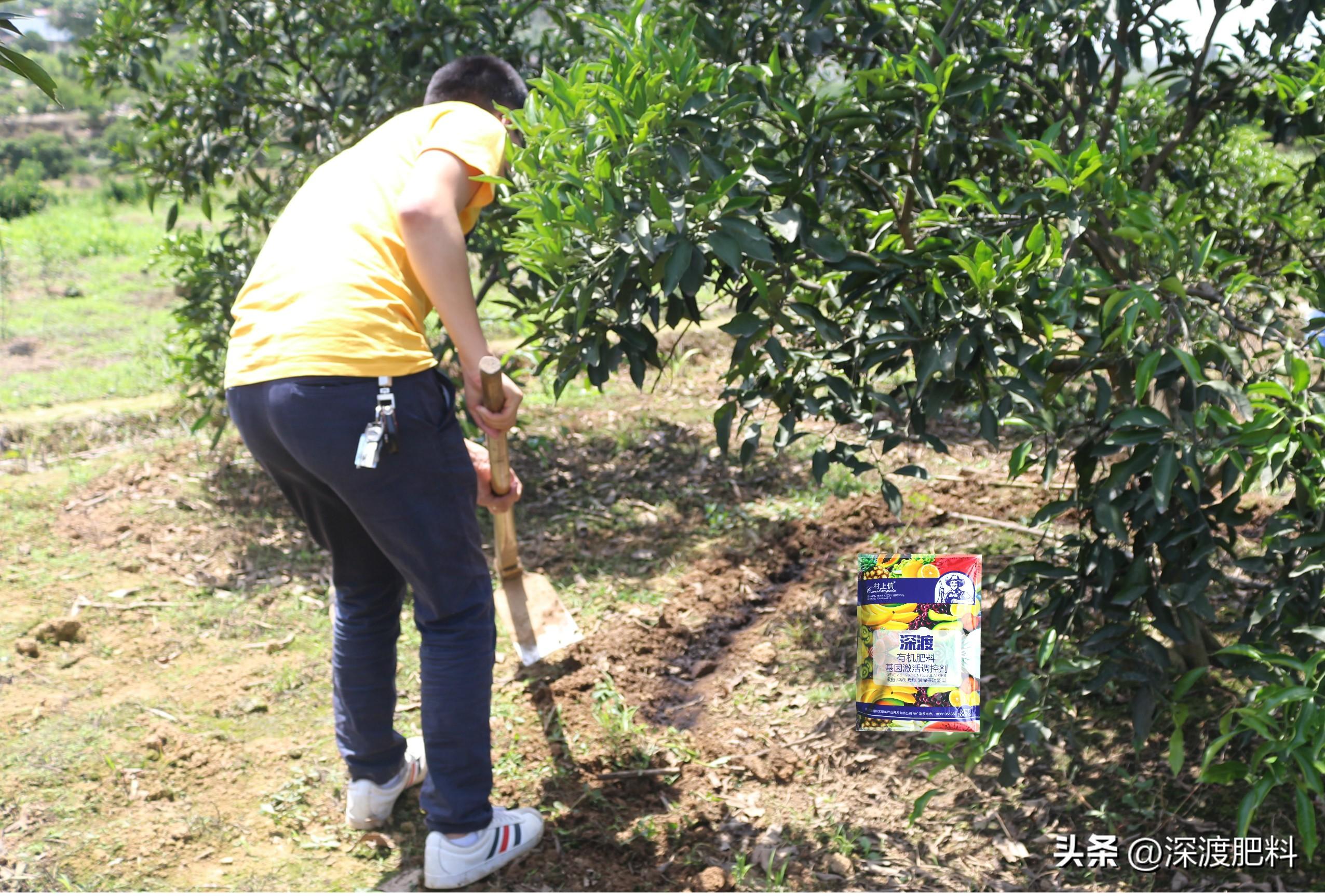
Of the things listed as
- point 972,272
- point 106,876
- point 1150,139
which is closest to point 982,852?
point 972,272

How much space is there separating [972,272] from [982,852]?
1.41 m

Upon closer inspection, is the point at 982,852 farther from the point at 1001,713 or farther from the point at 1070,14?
the point at 1070,14

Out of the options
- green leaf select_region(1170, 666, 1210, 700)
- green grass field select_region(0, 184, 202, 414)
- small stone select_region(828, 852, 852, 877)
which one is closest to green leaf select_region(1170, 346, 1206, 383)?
green leaf select_region(1170, 666, 1210, 700)

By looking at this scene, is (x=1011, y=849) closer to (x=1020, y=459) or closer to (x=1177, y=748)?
(x=1177, y=748)

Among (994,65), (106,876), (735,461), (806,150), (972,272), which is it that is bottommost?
(106,876)

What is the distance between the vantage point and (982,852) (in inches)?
105

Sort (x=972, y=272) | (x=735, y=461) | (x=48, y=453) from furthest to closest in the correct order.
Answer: (x=48, y=453), (x=735, y=461), (x=972, y=272)

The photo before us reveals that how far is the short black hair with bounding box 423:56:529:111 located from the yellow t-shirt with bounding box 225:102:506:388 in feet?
0.49

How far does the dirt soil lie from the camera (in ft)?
8.91

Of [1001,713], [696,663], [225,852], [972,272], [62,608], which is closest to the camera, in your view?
[972,272]

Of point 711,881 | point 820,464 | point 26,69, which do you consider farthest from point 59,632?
point 26,69

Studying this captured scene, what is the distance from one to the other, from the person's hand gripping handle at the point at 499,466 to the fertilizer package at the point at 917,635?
0.97 meters

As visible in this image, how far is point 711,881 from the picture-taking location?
101 inches

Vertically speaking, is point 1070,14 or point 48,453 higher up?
point 1070,14
